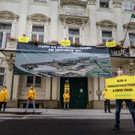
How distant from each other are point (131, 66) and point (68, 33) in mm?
7324

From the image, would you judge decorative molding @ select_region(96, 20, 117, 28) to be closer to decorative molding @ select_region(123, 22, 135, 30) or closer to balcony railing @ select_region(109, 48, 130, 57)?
decorative molding @ select_region(123, 22, 135, 30)

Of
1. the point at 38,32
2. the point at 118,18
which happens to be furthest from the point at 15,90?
the point at 118,18

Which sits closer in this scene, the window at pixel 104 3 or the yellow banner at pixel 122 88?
the yellow banner at pixel 122 88

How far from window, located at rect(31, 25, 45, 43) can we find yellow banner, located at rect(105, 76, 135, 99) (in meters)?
11.1

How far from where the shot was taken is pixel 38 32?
1476 cm

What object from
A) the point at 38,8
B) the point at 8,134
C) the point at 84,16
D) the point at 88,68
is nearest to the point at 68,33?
the point at 84,16

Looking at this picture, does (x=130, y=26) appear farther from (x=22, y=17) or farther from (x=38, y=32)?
(x=22, y=17)

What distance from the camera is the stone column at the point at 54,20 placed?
14.5m

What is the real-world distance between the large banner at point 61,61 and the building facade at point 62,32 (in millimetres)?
1166

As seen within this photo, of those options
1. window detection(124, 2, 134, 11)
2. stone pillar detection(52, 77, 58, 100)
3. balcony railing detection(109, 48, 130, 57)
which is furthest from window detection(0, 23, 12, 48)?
window detection(124, 2, 134, 11)

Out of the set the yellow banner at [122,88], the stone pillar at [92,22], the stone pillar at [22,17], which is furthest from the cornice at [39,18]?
the yellow banner at [122,88]

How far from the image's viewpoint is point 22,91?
42.8ft

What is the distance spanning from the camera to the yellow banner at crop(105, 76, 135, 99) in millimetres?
4284

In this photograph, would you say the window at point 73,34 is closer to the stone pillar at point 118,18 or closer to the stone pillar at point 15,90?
the stone pillar at point 118,18
